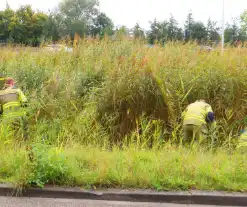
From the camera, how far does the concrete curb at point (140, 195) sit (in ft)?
14.0

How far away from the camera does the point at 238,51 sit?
26.8 feet

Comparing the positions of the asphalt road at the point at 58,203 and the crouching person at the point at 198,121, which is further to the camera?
the crouching person at the point at 198,121

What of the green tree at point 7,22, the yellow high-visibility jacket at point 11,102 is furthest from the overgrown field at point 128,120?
the green tree at point 7,22

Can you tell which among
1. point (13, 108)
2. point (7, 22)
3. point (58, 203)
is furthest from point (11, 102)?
point (7, 22)

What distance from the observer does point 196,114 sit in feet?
20.9

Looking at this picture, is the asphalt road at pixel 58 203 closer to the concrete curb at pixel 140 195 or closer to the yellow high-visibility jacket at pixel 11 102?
the concrete curb at pixel 140 195

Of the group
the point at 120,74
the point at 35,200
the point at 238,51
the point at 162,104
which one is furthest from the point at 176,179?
the point at 238,51

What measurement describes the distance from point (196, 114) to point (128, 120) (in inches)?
55.8

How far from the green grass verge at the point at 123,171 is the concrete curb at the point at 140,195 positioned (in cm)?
11

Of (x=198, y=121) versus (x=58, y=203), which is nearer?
(x=58, y=203)

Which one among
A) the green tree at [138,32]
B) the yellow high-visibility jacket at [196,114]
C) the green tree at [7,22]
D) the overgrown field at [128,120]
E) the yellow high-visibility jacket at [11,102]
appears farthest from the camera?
the green tree at [7,22]

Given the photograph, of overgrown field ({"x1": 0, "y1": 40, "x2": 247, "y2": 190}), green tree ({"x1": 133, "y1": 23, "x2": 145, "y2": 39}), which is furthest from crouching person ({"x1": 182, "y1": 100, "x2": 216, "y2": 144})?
green tree ({"x1": 133, "y1": 23, "x2": 145, "y2": 39})

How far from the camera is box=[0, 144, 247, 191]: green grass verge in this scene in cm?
449

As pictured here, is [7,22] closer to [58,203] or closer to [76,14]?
[76,14]
